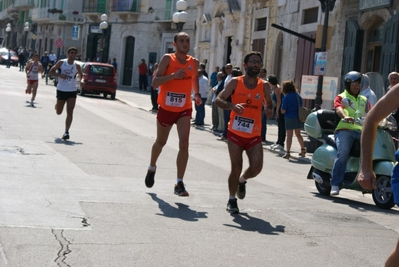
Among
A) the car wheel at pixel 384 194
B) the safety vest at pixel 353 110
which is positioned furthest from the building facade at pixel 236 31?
the car wheel at pixel 384 194

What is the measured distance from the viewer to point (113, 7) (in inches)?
2249

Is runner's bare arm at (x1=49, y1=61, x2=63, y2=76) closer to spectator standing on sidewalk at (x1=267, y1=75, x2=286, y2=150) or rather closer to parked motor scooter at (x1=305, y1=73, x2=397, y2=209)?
spectator standing on sidewalk at (x1=267, y1=75, x2=286, y2=150)

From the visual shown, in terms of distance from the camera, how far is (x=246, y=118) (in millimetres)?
9000

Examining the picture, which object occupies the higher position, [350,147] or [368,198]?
[350,147]

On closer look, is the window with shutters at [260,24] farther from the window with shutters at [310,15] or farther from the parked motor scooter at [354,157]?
the parked motor scooter at [354,157]

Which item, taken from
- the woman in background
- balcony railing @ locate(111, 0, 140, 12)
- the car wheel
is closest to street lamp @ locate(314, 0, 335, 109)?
the woman in background

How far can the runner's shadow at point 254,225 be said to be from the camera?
793 cm

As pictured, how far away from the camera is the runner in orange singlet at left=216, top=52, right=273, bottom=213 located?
29.3 ft

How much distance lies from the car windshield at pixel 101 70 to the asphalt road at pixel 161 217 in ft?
72.3

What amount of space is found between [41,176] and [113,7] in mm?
47753

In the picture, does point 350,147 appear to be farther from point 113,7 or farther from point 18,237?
point 113,7

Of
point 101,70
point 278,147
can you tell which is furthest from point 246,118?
point 101,70

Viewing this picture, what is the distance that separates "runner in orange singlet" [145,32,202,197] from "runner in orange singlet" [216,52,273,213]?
2.51 feet

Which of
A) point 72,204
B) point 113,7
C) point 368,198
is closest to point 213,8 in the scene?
point 113,7
